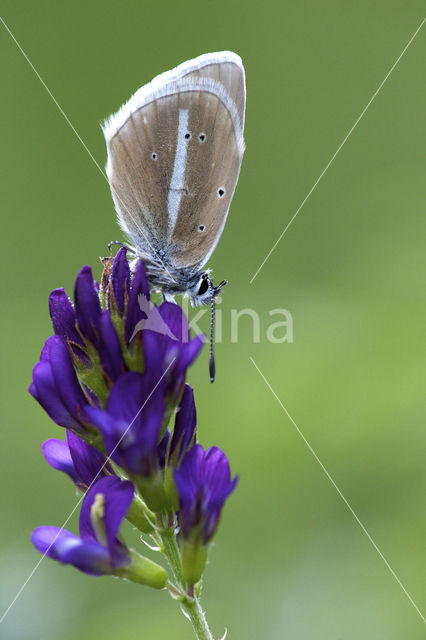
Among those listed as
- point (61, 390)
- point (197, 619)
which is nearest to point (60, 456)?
point (61, 390)

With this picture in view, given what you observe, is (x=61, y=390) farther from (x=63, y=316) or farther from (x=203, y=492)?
(x=203, y=492)

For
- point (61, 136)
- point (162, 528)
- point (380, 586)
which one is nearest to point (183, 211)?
point (162, 528)

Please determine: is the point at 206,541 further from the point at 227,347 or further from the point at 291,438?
the point at 227,347

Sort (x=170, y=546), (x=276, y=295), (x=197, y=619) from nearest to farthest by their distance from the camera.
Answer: (x=197, y=619), (x=170, y=546), (x=276, y=295)

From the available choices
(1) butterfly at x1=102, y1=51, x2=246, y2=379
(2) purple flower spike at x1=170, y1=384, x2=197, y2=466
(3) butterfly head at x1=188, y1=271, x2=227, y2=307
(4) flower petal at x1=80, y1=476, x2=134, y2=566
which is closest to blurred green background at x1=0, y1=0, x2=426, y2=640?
(3) butterfly head at x1=188, y1=271, x2=227, y2=307

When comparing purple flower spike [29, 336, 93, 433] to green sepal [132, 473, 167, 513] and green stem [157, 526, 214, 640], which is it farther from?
green stem [157, 526, 214, 640]

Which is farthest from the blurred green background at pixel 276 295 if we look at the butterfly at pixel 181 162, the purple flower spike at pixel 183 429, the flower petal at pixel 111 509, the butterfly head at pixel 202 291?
the flower petal at pixel 111 509
